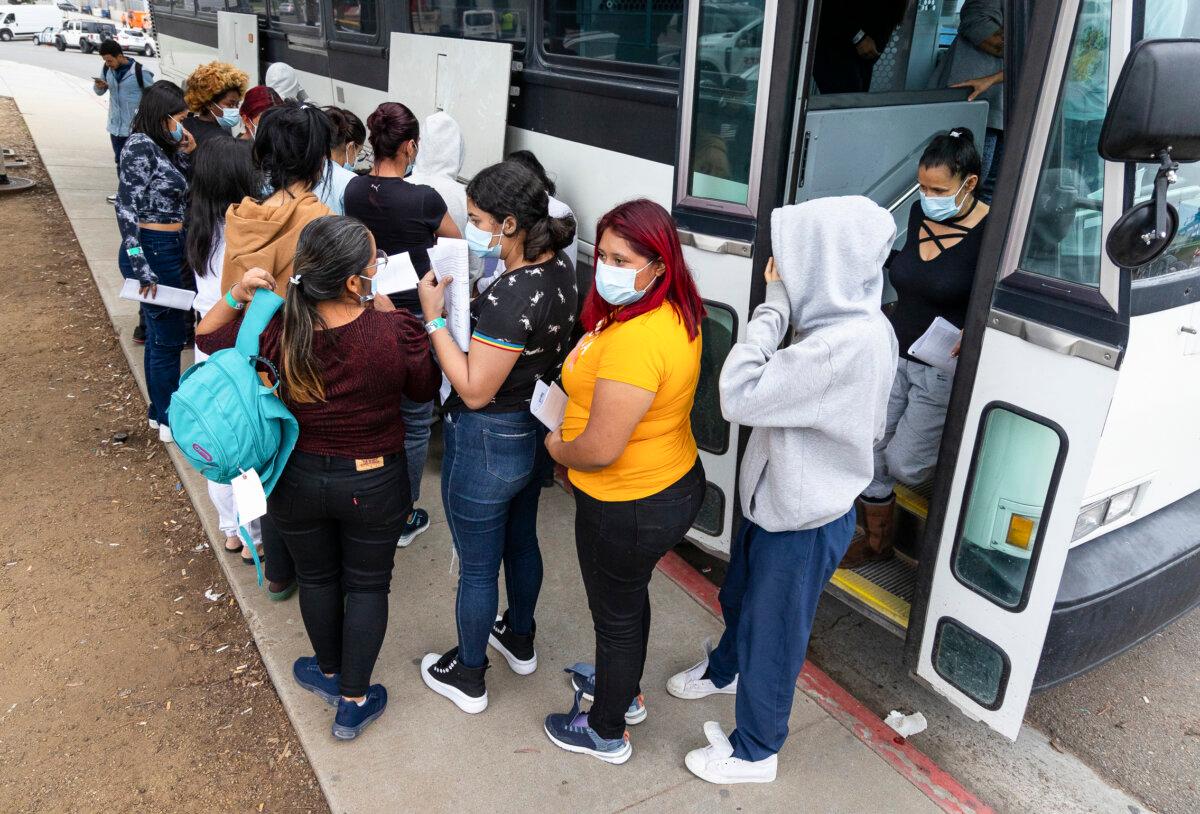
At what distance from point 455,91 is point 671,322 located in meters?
2.57

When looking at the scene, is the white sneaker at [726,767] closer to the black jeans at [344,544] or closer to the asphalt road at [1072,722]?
the asphalt road at [1072,722]

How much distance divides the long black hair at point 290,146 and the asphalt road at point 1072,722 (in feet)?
8.30

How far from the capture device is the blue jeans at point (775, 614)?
2387mm

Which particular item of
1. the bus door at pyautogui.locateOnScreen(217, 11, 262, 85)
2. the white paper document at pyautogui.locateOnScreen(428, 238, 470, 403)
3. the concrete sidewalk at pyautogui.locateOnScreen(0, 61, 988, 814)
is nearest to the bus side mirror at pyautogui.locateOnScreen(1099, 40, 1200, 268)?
the white paper document at pyautogui.locateOnScreen(428, 238, 470, 403)

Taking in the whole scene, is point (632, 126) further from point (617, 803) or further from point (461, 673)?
point (617, 803)

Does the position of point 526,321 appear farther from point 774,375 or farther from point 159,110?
point 159,110

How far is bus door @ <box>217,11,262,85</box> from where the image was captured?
279 inches

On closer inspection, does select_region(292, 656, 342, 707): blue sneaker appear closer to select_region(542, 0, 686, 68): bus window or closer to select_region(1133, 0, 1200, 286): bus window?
select_region(542, 0, 686, 68): bus window

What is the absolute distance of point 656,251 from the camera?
2154 millimetres

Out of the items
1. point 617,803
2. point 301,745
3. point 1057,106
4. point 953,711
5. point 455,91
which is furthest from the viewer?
point 455,91

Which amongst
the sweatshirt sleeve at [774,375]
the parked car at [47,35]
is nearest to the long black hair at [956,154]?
the sweatshirt sleeve at [774,375]

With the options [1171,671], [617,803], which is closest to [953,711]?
[1171,671]

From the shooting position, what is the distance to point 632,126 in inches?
133

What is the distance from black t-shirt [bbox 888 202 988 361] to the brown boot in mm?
549
